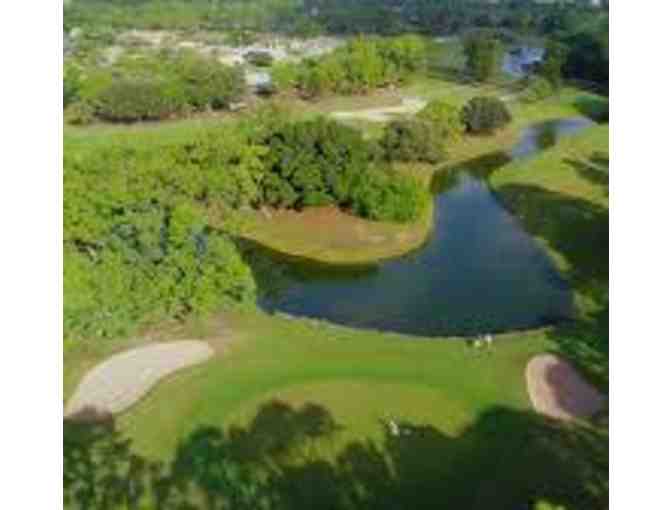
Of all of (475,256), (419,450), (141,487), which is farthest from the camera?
(475,256)

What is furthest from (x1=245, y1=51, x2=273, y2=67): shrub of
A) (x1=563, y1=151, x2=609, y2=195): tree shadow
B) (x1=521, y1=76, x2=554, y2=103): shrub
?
(x1=563, y1=151, x2=609, y2=195): tree shadow

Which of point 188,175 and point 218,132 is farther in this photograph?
point 218,132

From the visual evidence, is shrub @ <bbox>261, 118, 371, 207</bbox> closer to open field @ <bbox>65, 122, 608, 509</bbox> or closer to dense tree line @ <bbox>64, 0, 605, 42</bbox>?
open field @ <bbox>65, 122, 608, 509</bbox>

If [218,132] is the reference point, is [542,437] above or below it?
below

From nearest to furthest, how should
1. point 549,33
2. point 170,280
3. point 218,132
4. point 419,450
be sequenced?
1. point 419,450
2. point 170,280
3. point 218,132
4. point 549,33

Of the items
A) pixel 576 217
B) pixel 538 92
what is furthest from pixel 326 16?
pixel 576 217

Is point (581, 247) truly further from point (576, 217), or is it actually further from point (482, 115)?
point (482, 115)

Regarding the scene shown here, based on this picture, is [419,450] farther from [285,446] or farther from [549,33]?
[549,33]

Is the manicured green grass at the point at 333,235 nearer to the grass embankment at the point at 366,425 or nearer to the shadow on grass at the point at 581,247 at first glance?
the shadow on grass at the point at 581,247

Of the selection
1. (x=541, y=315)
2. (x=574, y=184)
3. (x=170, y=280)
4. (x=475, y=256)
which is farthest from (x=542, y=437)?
(x=574, y=184)
